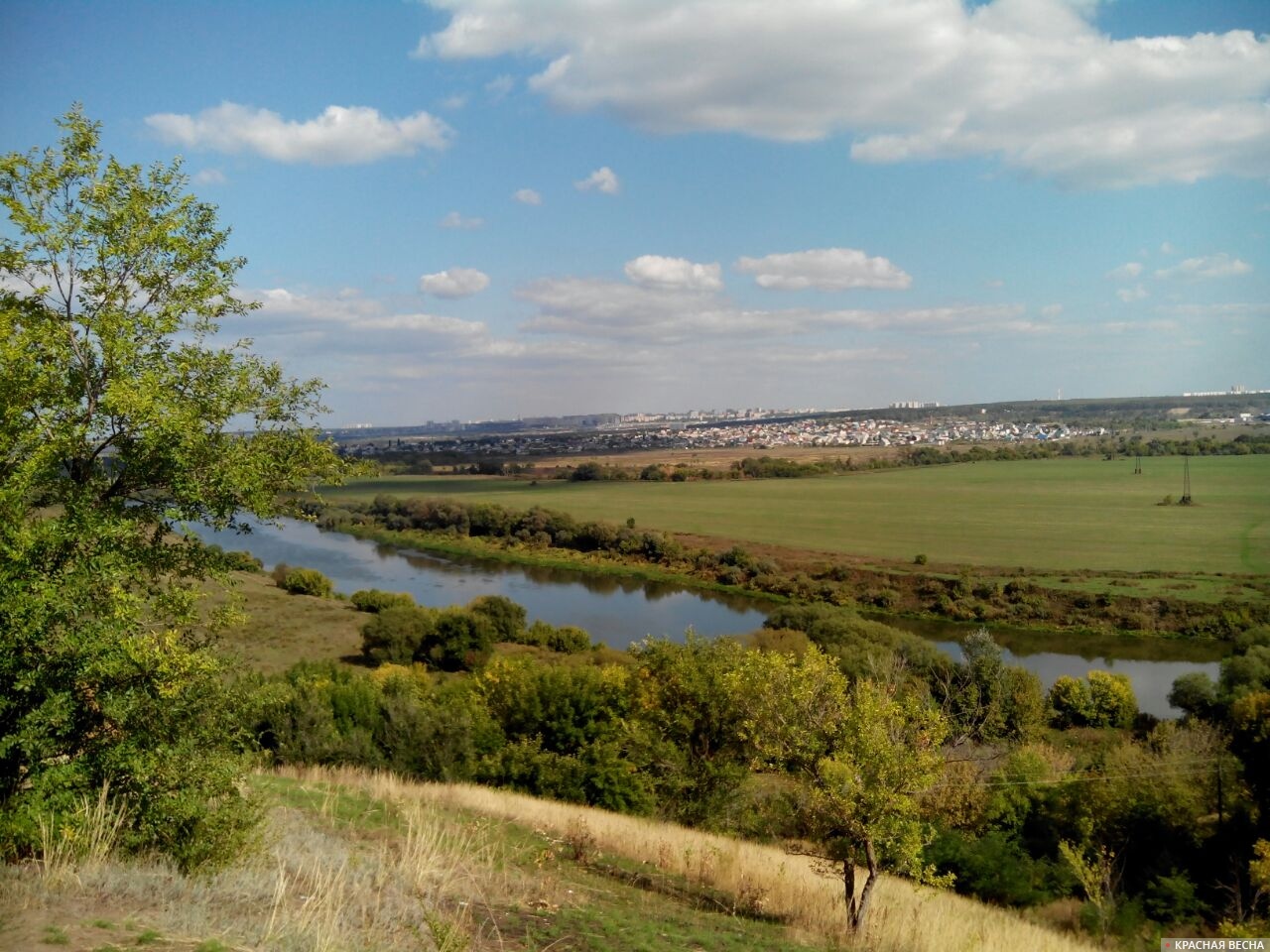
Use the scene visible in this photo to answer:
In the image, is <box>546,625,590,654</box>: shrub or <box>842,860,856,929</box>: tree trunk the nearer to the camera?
<box>842,860,856,929</box>: tree trunk

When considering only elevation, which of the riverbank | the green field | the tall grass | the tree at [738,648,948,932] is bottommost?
the riverbank

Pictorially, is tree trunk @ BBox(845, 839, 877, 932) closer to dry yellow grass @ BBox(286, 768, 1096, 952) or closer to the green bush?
dry yellow grass @ BBox(286, 768, 1096, 952)

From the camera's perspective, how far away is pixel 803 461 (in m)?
118

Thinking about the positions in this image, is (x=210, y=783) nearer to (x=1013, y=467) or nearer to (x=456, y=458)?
(x=1013, y=467)

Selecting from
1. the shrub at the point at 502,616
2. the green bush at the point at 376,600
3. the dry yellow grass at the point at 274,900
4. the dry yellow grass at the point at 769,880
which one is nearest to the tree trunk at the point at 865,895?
the dry yellow grass at the point at 769,880

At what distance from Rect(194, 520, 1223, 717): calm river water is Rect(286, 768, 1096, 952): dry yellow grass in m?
18.6

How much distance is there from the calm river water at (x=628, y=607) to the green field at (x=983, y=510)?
34.8ft

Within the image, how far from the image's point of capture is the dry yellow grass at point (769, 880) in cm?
836

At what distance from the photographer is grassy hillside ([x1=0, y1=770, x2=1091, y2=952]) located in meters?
4.89

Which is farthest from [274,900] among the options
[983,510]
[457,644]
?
[983,510]

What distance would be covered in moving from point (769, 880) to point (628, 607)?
39.7 m

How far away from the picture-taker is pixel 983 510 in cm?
7031

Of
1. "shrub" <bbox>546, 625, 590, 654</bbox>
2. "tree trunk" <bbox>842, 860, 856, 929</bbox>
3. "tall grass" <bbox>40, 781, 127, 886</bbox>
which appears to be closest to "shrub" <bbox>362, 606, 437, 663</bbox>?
"shrub" <bbox>546, 625, 590, 654</bbox>

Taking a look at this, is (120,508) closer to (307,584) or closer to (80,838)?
(80,838)
